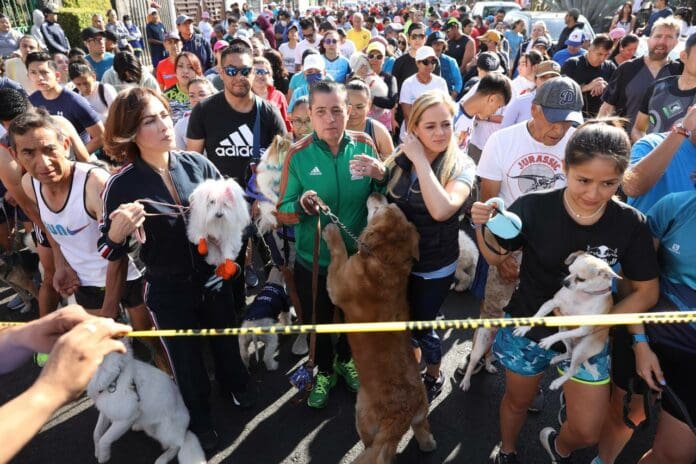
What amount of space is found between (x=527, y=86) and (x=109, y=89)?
5.56 meters

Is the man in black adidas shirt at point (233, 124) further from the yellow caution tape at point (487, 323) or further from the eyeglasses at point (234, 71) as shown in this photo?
the yellow caution tape at point (487, 323)

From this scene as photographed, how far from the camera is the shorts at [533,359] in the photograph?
7.15 feet

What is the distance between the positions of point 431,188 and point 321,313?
124cm

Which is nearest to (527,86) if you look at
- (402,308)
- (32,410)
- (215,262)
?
(402,308)

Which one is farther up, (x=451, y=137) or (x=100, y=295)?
(x=451, y=137)

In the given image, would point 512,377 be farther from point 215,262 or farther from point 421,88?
point 421,88

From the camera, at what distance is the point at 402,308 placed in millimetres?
2820

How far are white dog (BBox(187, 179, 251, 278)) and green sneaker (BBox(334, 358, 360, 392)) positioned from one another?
1300mm

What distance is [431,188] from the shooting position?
2545mm

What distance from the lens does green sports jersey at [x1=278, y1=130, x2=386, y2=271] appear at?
2.85 metres

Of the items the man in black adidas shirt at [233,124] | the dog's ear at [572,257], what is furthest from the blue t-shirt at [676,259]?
the man in black adidas shirt at [233,124]

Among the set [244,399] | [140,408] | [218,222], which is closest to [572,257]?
[218,222]

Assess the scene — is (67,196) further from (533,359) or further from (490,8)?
(490,8)

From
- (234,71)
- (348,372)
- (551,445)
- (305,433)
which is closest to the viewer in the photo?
(551,445)
